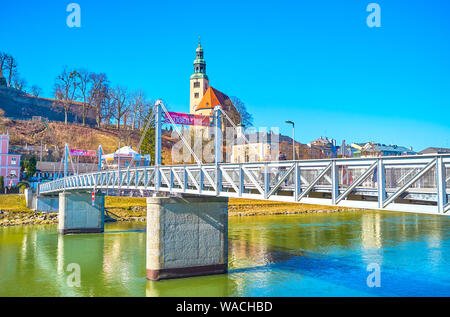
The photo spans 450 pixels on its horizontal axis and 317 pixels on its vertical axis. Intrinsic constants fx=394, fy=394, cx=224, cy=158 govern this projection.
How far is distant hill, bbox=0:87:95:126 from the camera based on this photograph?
114062 mm

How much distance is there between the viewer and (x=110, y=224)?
48125 mm

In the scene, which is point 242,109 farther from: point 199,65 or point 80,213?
point 80,213

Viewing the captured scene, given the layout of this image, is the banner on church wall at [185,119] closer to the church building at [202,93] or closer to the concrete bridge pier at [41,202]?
the concrete bridge pier at [41,202]

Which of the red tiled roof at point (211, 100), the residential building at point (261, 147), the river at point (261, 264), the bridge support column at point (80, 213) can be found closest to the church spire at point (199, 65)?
the red tiled roof at point (211, 100)

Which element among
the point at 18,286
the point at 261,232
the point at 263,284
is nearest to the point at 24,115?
the point at 261,232

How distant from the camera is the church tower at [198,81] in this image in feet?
375

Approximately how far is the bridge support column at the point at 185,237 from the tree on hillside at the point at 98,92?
93.0 meters

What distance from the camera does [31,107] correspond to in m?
118

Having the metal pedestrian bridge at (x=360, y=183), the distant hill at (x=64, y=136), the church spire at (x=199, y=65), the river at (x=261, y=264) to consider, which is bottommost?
the river at (x=261, y=264)

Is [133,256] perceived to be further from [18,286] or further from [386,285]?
[386,285]

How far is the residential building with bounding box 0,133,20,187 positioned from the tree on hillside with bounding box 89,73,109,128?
127ft
